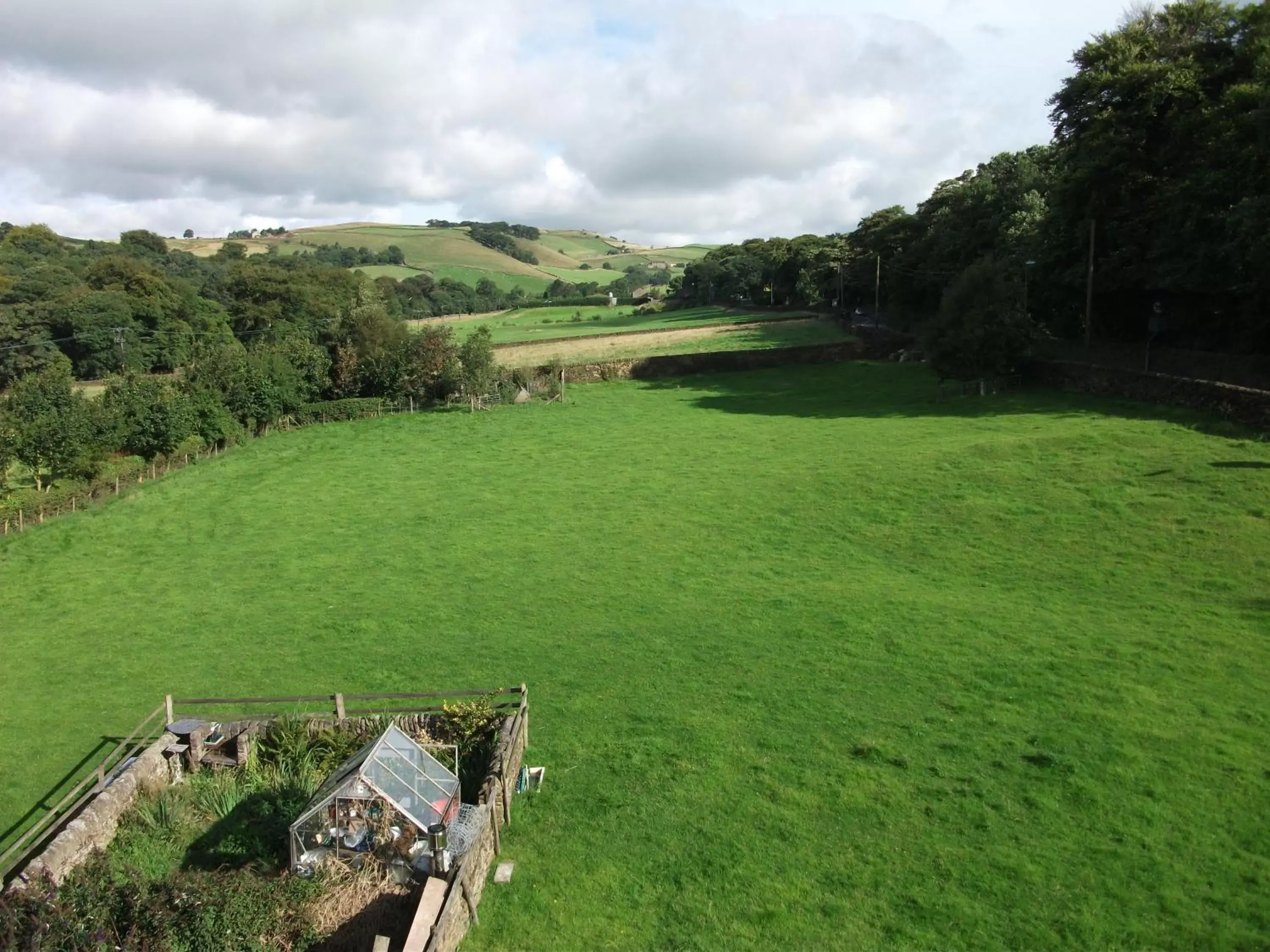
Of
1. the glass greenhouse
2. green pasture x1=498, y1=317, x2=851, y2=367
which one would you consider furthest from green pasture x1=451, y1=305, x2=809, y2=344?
the glass greenhouse

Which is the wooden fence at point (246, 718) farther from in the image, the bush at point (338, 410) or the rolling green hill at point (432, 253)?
the rolling green hill at point (432, 253)

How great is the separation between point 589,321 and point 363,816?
96291 millimetres

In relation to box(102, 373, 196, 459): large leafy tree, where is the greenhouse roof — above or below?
below

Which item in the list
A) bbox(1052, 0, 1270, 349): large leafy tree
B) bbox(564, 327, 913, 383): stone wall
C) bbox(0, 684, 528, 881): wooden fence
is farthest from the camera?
bbox(564, 327, 913, 383): stone wall

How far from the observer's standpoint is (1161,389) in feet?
116

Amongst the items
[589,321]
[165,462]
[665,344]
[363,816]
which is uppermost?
[589,321]

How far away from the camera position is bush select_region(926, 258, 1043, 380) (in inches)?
1665

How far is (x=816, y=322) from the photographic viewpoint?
8138cm

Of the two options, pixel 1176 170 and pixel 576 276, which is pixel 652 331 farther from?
pixel 576 276

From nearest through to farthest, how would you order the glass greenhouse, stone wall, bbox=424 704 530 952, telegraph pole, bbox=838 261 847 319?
1. stone wall, bbox=424 704 530 952
2. the glass greenhouse
3. telegraph pole, bbox=838 261 847 319

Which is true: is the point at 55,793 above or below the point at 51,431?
below

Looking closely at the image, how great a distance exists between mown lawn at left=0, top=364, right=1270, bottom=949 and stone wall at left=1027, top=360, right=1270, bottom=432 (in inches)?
46.5

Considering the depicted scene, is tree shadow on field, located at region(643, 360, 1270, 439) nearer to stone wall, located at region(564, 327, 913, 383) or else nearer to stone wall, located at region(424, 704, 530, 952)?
stone wall, located at region(564, 327, 913, 383)

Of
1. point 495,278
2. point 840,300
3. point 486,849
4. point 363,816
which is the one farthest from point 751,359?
point 495,278
